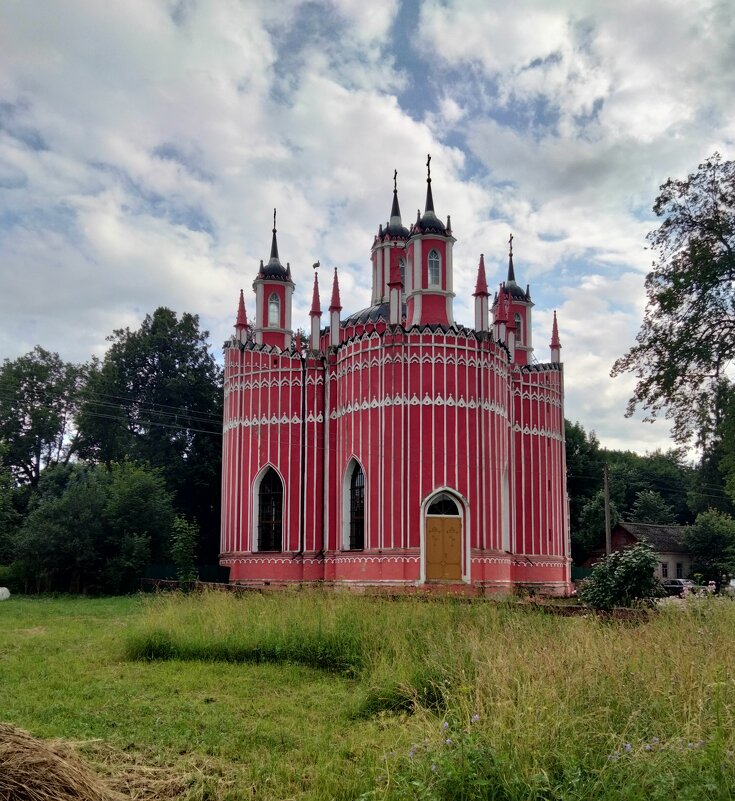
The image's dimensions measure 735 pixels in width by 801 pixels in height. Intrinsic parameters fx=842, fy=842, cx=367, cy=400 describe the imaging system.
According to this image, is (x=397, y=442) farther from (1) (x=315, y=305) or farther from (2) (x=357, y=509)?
(1) (x=315, y=305)

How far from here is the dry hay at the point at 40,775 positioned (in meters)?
5.46

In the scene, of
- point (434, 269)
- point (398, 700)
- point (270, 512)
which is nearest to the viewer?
point (398, 700)

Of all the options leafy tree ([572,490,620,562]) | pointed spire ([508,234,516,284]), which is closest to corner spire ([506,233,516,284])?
pointed spire ([508,234,516,284])

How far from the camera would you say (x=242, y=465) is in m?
31.2

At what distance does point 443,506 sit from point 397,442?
2503 millimetres

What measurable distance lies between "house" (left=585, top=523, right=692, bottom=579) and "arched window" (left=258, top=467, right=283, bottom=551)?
2601 cm

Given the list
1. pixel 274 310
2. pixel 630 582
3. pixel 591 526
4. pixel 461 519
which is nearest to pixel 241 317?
pixel 274 310

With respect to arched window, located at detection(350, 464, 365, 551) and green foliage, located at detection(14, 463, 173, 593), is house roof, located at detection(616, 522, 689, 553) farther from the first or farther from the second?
green foliage, located at detection(14, 463, 173, 593)

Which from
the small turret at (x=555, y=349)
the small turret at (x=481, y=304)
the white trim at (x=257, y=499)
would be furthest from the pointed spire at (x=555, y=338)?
the white trim at (x=257, y=499)

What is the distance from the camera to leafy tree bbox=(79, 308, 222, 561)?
1752 inches

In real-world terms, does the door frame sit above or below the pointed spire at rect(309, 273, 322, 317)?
below

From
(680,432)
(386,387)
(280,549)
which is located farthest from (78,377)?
(680,432)

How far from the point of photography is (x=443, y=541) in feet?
86.4

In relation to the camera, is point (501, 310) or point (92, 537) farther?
point (501, 310)
